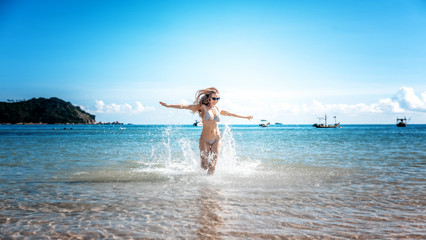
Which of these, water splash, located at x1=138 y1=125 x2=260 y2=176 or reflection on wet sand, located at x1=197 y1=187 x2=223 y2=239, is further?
water splash, located at x1=138 y1=125 x2=260 y2=176

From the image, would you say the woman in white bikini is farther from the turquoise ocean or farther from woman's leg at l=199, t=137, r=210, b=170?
the turquoise ocean

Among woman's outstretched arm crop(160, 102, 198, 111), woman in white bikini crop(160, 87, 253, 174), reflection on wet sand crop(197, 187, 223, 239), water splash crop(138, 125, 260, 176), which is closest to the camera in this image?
reflection on wet sand crop(197, 187, 223, 239)

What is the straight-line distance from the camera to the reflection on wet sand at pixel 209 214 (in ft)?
15.7

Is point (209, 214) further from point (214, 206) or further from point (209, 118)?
point (209, 118)

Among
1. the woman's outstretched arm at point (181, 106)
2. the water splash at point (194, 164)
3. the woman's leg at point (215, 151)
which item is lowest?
the water splash at point (194, 164)

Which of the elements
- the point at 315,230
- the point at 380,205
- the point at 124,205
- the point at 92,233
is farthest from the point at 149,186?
the point at 380,205

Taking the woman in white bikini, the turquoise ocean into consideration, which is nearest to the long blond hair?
the woman in white bikini

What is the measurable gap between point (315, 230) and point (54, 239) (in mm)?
4118

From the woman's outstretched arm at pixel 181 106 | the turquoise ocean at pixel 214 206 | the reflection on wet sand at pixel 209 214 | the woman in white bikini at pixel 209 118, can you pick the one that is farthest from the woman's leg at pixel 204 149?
the reflection on wet sand at pixel 209 214

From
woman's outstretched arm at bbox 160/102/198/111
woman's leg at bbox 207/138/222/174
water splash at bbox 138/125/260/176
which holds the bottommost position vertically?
water splash at bbox 138/125/260/176

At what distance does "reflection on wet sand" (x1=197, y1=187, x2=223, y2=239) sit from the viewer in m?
4.78

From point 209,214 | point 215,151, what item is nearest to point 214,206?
point 209,214

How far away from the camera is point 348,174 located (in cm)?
1066

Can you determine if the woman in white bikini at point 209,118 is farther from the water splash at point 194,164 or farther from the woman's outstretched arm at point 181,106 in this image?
the water splash at point 194,164
